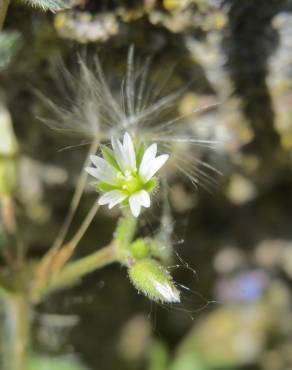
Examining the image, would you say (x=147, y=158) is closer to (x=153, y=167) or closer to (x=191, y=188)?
(x=153, y=167)

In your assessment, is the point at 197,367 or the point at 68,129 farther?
the point at 197,367

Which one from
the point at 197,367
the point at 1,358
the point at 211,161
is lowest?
the point at 1,358

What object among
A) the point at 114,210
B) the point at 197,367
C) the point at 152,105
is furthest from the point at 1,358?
the point at 152,105

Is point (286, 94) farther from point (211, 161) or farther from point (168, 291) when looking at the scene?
point (168, 291)

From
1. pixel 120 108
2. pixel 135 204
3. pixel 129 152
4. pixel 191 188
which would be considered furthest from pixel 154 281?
pixel 191 188

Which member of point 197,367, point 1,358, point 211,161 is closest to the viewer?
point 211,161

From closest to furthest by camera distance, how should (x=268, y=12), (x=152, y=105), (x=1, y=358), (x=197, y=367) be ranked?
(x=268, y=12) → (x=152, y=105) → (x=1, y=358) → (x=197, y=367)

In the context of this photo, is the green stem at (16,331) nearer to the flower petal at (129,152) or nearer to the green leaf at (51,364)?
the green leaf at (51,364)
